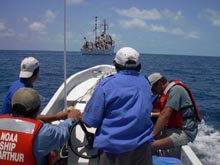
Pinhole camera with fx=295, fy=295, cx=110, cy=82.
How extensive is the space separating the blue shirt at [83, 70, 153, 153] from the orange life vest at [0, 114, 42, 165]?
63cm

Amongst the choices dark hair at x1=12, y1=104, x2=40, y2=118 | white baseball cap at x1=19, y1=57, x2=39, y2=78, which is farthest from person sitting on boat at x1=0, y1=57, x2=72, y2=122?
dark hair at x1=12, y1=104, x2=40, y2=118

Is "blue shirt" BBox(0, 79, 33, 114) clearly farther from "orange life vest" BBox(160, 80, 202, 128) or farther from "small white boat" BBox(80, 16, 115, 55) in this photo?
"small white boat" BBox(80, 16, 115, 55)

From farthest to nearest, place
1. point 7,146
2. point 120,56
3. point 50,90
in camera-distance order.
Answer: point 50,90 → point 120,56 → point 7,146

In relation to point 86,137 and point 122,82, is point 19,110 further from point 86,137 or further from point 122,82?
point 86,137

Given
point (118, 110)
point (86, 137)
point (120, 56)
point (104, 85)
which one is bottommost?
point (86, 137)

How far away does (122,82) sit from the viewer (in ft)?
9.24

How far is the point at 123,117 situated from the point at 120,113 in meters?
0.05

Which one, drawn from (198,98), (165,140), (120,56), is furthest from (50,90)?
(120,56)

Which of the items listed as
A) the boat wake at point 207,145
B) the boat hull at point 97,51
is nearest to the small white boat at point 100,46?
the boat hull at point 97,51

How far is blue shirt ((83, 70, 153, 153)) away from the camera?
9.07 feet

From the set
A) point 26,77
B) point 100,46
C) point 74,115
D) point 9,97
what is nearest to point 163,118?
point 74,115

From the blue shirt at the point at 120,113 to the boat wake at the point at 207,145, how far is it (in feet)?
17.9

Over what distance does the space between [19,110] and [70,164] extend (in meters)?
1.42

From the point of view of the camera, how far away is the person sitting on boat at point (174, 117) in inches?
163
